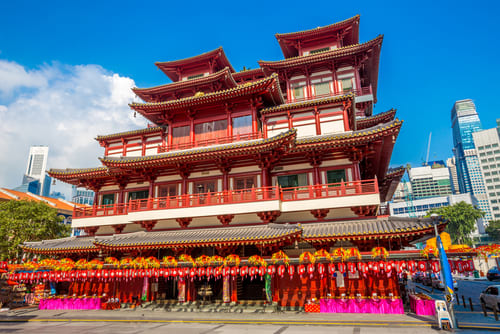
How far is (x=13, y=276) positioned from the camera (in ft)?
66.7

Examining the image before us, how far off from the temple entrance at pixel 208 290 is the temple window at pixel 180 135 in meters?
11.1

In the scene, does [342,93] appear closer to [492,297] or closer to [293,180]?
[293,180]

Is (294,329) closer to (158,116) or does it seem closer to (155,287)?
(155,287)

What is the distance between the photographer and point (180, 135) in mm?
25094

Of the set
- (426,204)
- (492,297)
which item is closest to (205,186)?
(492,297)

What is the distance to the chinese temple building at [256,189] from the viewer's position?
691 inches

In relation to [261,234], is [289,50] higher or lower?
higher

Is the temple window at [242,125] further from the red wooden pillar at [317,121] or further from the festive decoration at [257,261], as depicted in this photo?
the festive decoration at [257,261]

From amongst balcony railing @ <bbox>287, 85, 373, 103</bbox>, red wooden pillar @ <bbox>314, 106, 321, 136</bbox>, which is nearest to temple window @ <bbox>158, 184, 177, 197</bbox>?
red wooden pillar @ <bbox>314, 106, 321, 136</bbox>

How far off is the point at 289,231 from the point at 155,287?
1191cm

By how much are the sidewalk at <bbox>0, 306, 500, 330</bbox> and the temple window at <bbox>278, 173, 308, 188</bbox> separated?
8196 millimetres

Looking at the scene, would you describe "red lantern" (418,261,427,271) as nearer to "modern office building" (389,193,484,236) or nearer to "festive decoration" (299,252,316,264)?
"festive decoration" (299,252,316,264)

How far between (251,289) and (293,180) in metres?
8.05

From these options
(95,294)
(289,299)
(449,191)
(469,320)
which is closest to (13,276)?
(95,294)
